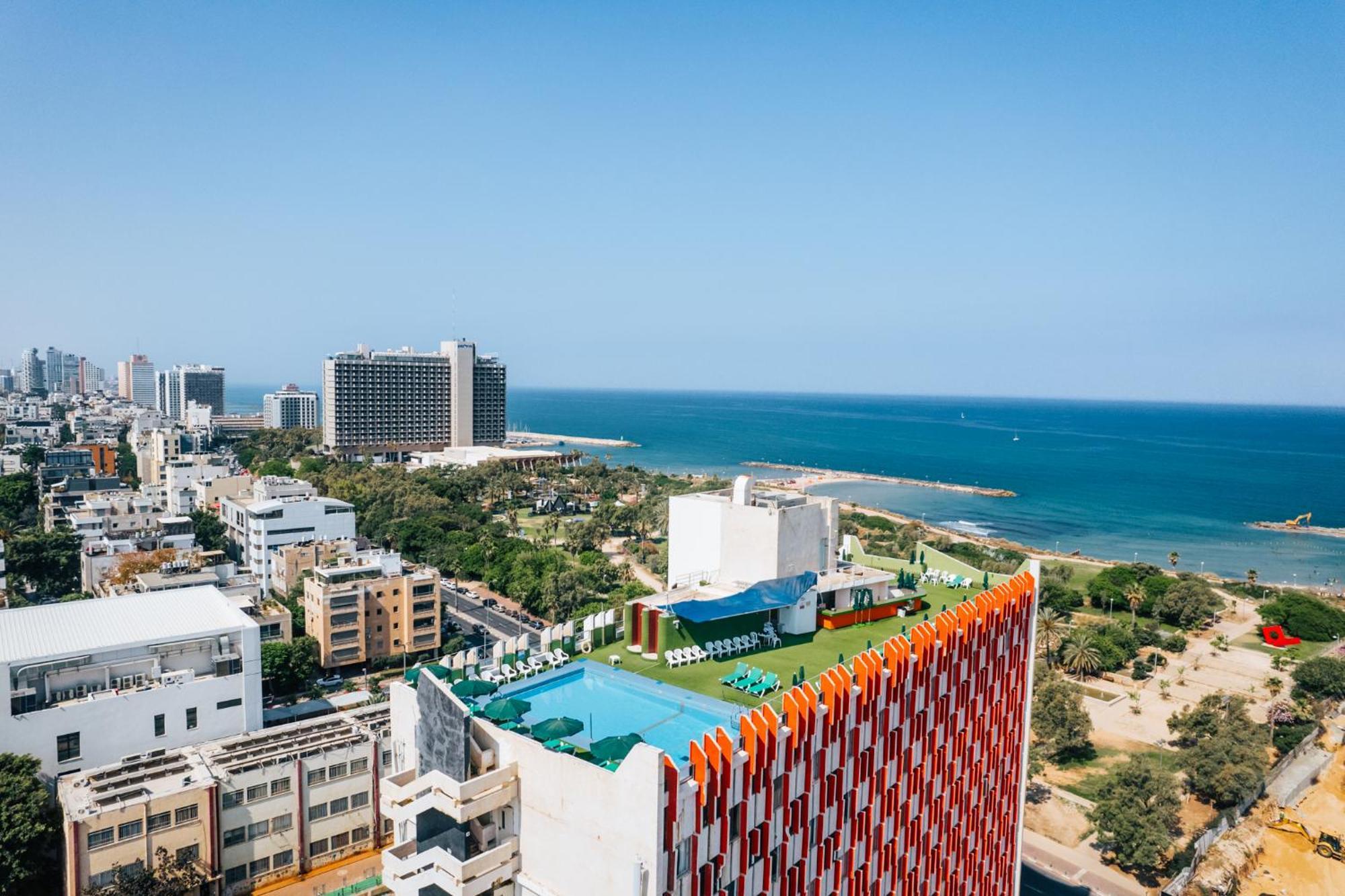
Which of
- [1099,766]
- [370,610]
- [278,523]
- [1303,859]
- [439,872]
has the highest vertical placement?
[439,872]

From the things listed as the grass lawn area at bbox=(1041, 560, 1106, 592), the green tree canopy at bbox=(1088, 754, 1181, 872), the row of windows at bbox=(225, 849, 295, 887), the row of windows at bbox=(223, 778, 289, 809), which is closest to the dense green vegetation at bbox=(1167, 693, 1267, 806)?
the green tree canopy at bbox=(1088, 754, 1181, 872)

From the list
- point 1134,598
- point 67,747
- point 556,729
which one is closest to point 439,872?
point 556,729

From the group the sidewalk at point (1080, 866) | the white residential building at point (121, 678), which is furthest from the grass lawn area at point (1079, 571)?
the white residential building at point (121, 678)

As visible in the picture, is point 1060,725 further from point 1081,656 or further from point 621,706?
point 621,706

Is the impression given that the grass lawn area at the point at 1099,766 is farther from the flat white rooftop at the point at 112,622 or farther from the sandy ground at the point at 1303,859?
the flat white rooftop at the point at 112,622

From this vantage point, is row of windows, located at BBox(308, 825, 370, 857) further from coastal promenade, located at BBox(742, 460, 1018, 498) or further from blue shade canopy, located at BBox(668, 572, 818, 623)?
coastal promenade, located at BBox(742, 460, 1018, 498)
